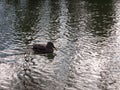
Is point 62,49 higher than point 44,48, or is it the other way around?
point 44,48

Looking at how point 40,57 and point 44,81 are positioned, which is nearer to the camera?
point 44,81

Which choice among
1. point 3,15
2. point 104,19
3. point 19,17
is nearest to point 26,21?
point 19,17

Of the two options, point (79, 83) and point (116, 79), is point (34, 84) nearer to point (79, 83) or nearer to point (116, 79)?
point (79, 83)

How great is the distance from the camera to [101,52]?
2375 centimetres

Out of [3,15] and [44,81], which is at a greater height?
[3,15]

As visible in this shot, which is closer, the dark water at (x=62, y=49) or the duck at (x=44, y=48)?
the dark water at (x=62, y=49)

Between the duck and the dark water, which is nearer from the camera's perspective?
the dark water

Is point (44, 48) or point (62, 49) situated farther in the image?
point (62, 49)

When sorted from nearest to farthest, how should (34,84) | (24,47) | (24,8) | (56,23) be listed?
(34,84)
(24,47)
(56,23)
(24,8)

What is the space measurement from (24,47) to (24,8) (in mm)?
21560

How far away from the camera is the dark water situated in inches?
712

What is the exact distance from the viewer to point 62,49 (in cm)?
2438

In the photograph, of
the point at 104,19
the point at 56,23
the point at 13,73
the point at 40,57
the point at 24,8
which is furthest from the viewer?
the point at 24,8

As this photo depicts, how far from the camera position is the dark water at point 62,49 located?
712 inches
